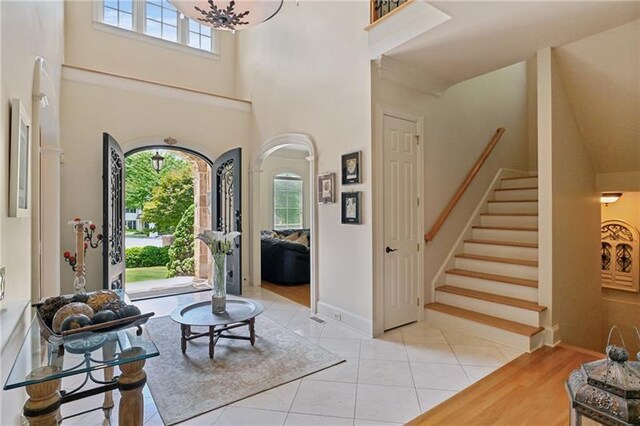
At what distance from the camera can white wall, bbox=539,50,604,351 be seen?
3478 millimetres

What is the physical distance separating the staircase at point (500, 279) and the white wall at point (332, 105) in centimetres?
111

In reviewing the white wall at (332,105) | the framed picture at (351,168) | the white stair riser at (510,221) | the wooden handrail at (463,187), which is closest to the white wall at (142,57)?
the white wall at (332,105)

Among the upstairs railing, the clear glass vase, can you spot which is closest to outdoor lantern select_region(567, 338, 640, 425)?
the clear glass vase

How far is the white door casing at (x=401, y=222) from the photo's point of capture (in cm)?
383

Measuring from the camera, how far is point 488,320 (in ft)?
11.8

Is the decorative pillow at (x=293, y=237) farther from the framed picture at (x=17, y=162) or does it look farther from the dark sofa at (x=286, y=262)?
the framed picture at (x=17, y=162)

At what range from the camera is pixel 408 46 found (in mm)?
3383

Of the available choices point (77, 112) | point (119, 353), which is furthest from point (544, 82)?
point (77, 112)

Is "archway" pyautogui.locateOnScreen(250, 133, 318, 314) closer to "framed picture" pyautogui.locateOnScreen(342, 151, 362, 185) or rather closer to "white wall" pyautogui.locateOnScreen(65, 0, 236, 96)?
"framed picture" pyautogui.locateOnScreen(342, 151, 362, 185)

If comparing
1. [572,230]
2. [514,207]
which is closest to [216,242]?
[572,230]

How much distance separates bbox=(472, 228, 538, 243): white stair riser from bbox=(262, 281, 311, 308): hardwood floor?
262cm

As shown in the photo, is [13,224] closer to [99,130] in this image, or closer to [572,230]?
[99,130]

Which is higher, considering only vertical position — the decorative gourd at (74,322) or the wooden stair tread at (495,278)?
the decorative gourd at (74,322)

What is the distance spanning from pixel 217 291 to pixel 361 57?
293 cm
